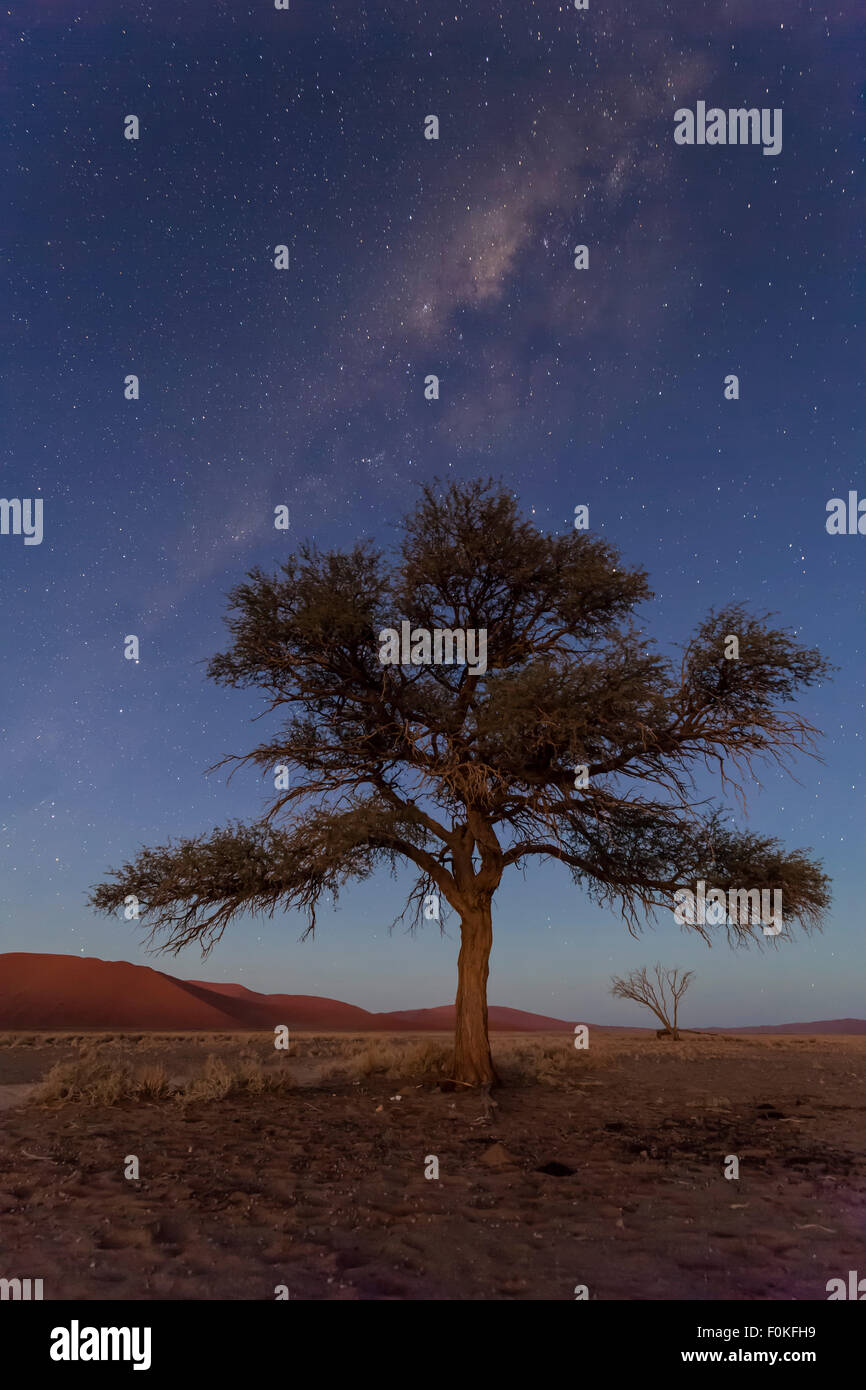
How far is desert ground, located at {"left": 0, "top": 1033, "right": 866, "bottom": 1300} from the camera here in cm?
593

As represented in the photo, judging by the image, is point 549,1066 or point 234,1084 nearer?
point 234,1084

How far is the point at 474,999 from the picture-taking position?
15992 mm

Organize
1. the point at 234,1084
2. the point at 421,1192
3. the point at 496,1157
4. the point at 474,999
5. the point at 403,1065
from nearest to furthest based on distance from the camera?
1. the point at 421,1192
2. the point at 496,1157
3. the point at 474,999
4. the point at 234,1084
5. the point at 403,1065

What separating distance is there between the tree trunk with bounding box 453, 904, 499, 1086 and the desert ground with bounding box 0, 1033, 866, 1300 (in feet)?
1.60

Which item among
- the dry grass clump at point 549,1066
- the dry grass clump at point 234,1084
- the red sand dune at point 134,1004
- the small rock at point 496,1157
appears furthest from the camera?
the red sand dune at point 134,1004

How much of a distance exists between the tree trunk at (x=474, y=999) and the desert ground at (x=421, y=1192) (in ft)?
1.60

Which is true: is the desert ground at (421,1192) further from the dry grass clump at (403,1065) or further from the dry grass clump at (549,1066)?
the dry grass clump at (549,1066)

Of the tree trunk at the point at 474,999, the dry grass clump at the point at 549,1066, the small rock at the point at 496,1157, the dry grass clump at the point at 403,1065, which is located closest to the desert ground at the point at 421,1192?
the small rock at the point at 496,1157

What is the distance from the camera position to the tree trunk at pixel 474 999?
52.5 ft

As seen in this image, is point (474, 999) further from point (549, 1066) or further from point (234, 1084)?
point (549, 1066)

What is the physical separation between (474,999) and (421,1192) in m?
7.76

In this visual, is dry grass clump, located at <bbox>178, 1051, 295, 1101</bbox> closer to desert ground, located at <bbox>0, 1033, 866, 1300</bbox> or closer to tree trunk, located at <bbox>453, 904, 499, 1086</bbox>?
desert ground, located at <bbox>0, 1033, 866, 1300</bbox>

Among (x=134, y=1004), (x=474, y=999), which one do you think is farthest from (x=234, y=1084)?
(x=134, y=1004)
